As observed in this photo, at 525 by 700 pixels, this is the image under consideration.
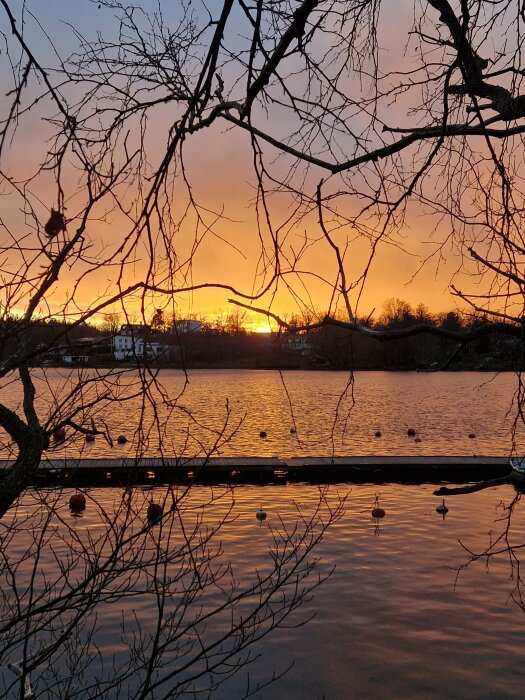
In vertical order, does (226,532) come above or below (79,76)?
below

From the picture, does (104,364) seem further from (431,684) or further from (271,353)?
(431,684)

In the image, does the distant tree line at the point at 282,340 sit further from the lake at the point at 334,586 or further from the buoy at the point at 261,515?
the buoy at the point at 261,515

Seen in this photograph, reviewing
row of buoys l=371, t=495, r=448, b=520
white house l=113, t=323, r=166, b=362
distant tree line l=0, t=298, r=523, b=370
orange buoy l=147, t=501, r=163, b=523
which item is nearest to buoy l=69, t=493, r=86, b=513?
row of buoys l=371, t=495, r=448, b=520

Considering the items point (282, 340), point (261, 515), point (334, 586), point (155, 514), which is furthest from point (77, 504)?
point (282, 340)

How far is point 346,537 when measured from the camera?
11609 millimetres

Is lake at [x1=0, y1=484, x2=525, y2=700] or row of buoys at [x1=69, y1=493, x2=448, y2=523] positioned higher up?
row of buoys at [x1=69, y1=493, x2=448, y2=523]

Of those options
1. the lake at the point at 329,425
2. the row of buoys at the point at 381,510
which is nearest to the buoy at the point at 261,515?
the lake at the point at 329,425

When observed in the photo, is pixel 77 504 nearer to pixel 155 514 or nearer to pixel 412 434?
pixel 155 514

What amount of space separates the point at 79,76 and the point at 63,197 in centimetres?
37

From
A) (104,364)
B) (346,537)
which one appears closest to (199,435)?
(346,537)

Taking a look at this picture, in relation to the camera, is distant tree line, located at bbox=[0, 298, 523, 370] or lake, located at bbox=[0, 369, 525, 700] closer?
distant tree line, located at bbox=[0, 298, 523, 370]

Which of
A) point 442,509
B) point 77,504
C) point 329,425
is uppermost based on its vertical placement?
point 329,425

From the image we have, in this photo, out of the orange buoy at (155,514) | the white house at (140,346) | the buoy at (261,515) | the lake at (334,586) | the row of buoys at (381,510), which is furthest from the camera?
the row of buoys at (381,510)

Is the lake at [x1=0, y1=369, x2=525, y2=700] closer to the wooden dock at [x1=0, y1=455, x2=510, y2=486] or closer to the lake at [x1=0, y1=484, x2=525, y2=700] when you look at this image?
the lake at [x1=0, y1=484, x2=525, y2=700]
